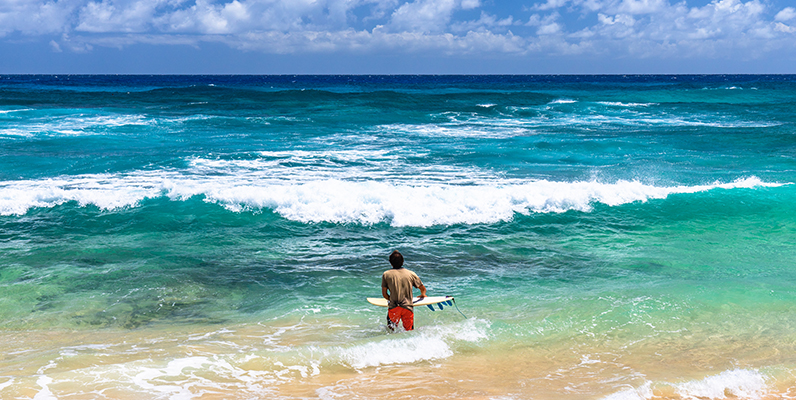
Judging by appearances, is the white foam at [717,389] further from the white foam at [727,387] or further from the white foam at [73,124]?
the white foam at [73,124]

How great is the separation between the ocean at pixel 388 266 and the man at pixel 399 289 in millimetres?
236

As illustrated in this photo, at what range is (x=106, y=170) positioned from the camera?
19172mm

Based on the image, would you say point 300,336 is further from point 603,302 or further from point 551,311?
point 603,302

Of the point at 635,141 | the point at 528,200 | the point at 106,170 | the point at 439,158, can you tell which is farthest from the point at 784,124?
the point at 106,170

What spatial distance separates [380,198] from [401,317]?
7.09 m

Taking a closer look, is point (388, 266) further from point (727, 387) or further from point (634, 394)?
point (727, 387)

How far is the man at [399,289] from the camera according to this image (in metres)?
7.17

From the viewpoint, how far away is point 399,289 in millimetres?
7176

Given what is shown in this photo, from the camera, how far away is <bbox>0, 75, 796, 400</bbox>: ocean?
21.2 feet

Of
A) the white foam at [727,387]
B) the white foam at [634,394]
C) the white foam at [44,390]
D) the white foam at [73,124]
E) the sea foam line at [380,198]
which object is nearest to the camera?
the white foam at [44,390]

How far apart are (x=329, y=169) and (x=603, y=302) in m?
12.2

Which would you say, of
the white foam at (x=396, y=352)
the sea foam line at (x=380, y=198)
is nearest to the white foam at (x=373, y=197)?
the sea foam line at (x=380, y=198)

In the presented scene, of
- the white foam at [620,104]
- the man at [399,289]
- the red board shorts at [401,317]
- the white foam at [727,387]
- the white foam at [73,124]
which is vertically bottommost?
the white foam at [727,387]

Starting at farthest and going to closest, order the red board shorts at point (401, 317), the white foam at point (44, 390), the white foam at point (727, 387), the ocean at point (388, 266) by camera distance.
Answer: the red board shorts at point (401, 317)
the ocean at point (388, 266)
the white foam at point (727, 387)
the white foam at point (44, 390)
